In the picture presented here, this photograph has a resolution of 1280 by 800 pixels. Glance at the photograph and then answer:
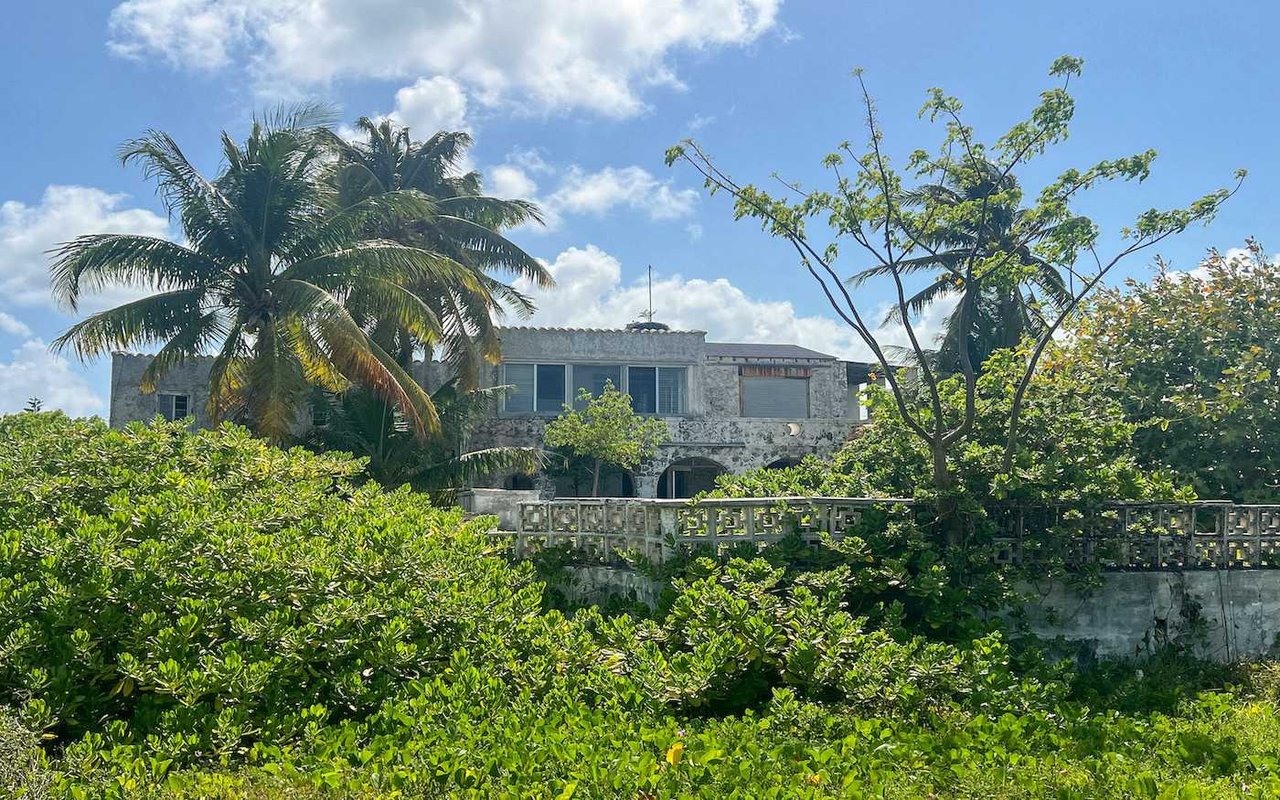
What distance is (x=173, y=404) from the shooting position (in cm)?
2230

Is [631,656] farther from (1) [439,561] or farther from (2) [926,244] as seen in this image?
(2) [926,244]

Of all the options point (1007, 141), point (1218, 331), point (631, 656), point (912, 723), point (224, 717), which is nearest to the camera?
point (224, 717)

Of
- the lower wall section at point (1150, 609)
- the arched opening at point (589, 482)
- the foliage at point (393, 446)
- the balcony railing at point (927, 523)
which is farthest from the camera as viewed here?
the arched opening at point (589, 482)

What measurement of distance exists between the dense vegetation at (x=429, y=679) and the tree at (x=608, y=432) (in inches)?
474

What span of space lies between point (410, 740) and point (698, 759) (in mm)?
1592

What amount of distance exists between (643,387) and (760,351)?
5.28 metres

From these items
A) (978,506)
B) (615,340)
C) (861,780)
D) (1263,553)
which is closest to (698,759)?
(861,780)

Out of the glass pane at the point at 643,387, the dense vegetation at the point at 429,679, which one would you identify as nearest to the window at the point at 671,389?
the glass pane at the point at 643,387

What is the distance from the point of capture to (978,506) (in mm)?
10320

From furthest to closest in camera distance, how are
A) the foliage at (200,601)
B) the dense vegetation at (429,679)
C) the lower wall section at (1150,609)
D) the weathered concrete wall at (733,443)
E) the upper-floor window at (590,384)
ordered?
the upper-floor window at (590,384)
the weathered concrete wall at (733,443)
the lower wall section at (1150,609)
the foliage at (200,601)
the dense vegetation at (429,679)

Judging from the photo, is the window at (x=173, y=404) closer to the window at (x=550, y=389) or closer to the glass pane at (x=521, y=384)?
the glass pane at (x=521, y=384)

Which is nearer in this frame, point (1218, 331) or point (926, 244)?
point (926, 244)

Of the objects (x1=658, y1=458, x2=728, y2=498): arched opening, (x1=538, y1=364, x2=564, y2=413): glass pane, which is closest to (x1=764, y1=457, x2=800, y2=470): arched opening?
(x1=658, y1=458, x2=728, y2=498): arched opening

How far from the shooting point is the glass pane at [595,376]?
79.6ft
